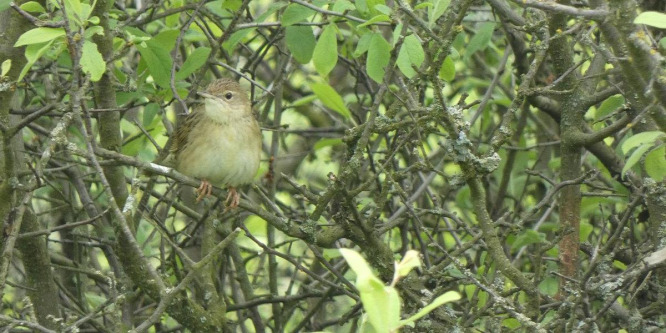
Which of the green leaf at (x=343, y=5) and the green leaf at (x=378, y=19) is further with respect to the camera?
the green leaf at (x=343, y=5)

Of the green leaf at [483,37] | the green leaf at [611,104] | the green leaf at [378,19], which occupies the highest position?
the green leaf at [378,19]

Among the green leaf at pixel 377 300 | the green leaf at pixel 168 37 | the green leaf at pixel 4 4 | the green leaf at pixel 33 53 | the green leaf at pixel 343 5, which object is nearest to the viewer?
the green leaf at pixel 377 300

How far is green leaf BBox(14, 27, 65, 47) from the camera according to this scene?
3266 mm

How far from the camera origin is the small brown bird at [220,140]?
5566mm

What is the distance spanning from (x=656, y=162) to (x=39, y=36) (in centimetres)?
213

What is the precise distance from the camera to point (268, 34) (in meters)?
6.65

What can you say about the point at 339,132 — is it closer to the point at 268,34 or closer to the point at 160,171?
the point at 268,34

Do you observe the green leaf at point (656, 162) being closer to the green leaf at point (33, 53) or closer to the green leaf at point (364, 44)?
the green leaf at point (364, 44)

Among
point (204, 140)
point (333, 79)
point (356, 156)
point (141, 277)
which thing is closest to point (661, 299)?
point (356, 156)

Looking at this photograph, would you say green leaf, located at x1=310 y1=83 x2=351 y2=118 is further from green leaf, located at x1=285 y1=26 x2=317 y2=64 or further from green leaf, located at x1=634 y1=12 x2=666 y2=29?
green leaf, located at x1=634 y1=12 x2=666 y2=29

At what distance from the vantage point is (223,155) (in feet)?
18.5

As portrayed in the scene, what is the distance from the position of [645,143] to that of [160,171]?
1.77m

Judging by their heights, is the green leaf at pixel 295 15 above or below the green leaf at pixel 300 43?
above

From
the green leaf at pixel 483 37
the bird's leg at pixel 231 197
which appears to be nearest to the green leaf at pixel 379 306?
the bird's leg at pixel 231 197
